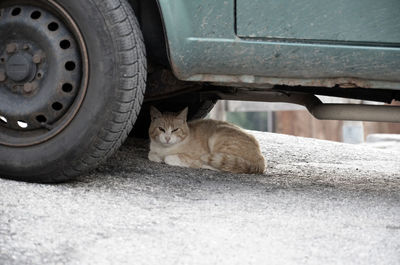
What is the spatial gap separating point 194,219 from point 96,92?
88 centimetres

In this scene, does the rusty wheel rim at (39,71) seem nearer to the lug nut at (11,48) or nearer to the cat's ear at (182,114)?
the lug nut at (11,48)

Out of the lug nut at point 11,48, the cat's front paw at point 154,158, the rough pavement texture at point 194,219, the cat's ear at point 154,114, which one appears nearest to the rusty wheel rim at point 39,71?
the lug nut at point 11,48

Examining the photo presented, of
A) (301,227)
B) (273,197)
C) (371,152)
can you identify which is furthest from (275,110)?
(301,227)

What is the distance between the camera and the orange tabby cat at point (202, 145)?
4.60 meters

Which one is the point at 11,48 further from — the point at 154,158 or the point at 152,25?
the point at 154,158

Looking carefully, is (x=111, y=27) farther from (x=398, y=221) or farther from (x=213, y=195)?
(x=398, y=221)

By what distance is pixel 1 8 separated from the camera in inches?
127

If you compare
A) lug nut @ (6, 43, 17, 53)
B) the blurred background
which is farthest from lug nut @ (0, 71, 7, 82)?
the blurred background

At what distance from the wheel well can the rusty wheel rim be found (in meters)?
0.46

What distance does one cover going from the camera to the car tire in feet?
10.0

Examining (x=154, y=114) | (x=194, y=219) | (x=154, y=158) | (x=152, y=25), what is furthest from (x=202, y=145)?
(x=194, y=219)

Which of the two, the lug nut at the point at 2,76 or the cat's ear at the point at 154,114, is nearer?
the lug nut at the point at 2,76

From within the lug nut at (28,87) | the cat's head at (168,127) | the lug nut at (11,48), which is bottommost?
the cat's head at (168,127)

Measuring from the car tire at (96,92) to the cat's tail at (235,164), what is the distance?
1.64 m
